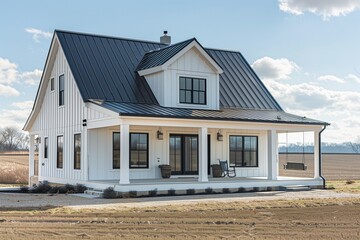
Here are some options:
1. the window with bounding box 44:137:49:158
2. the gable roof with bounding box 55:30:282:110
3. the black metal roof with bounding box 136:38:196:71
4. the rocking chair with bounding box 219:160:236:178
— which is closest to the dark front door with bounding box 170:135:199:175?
the rocking chair with bounding box 219:160:236:178

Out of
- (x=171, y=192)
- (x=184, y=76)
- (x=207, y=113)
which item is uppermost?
(x=184, y=76)

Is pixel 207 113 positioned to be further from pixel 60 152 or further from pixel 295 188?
pixel 60 152

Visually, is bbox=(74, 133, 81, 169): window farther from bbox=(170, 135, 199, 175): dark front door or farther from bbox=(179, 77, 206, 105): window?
bbox=(179, 77, 206, 105): window

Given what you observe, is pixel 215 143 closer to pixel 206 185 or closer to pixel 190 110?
pixel 190 110

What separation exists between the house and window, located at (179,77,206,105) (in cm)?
4

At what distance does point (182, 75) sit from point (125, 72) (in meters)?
2.52

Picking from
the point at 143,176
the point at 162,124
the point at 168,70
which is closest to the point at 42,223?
the point at 162,124

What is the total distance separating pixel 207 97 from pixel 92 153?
5568 millimetres

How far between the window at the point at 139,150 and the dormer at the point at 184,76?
1.64 meters

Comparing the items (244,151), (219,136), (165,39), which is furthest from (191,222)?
(165,39)

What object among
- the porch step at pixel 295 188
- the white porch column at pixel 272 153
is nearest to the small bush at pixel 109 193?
the porch step at pixel 295 188

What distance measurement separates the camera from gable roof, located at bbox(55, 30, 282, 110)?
22.3m

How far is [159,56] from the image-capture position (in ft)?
77.6

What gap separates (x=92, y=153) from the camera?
2150cm
